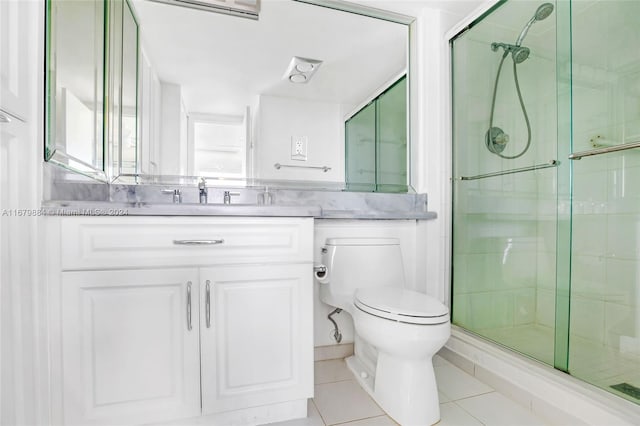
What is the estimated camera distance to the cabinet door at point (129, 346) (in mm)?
949

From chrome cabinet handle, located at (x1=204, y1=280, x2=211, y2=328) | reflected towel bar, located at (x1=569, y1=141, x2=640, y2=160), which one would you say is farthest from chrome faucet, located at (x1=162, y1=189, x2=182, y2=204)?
reflected towel bar, located at (x1=569, y1=141, x2=640, y2=160)

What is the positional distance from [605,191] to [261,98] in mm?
1733

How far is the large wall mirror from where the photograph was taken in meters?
1.59

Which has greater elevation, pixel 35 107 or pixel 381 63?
pixel 381 63

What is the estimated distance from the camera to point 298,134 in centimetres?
182

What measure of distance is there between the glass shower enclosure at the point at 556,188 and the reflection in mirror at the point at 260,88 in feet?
1.66

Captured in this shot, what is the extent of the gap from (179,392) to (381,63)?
1979mm

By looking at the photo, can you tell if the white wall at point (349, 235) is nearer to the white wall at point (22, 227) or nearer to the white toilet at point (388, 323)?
the white toilet at point (388, 323)

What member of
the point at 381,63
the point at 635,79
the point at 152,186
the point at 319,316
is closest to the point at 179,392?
the point at 319,316

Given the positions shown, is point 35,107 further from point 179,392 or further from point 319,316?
point 319,316

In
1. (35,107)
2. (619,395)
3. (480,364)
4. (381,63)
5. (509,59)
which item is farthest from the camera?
(381,63)

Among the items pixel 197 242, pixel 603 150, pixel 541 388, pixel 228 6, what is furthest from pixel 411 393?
pixel 228 6

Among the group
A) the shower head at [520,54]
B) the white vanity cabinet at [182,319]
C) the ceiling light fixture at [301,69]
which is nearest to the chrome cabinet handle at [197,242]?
the white vanity cabinet at [182,319]

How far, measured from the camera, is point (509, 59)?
5.56 feet
